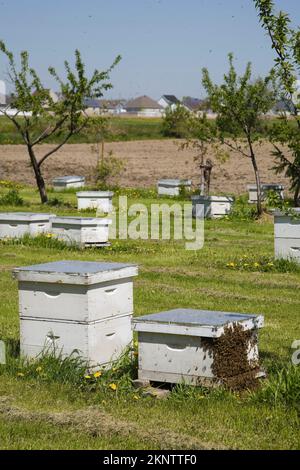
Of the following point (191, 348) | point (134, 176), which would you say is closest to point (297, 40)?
point (191, 348)

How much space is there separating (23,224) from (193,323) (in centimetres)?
976

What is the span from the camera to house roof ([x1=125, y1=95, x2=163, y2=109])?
541 feet

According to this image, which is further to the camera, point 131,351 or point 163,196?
point 163,196

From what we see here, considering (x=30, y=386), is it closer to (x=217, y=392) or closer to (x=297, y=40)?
(x=217, y=392)

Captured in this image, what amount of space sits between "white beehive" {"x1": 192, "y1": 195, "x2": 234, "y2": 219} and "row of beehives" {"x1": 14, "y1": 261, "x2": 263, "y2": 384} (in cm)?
1239

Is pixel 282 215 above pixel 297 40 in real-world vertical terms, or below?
below

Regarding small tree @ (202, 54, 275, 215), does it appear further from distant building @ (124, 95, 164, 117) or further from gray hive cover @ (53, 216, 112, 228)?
distant building @ (124, 95, 164, 117)

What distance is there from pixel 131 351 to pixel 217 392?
123 cm

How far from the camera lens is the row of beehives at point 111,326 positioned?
7508 mm

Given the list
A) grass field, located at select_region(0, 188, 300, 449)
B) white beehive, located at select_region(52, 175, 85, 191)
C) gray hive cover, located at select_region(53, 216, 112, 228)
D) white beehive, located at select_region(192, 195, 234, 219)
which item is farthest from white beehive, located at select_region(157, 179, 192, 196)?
grass field, located at select_region(0, 188, 300, 449)

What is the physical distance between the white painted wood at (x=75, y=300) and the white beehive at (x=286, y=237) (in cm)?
611

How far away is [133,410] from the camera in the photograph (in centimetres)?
719
